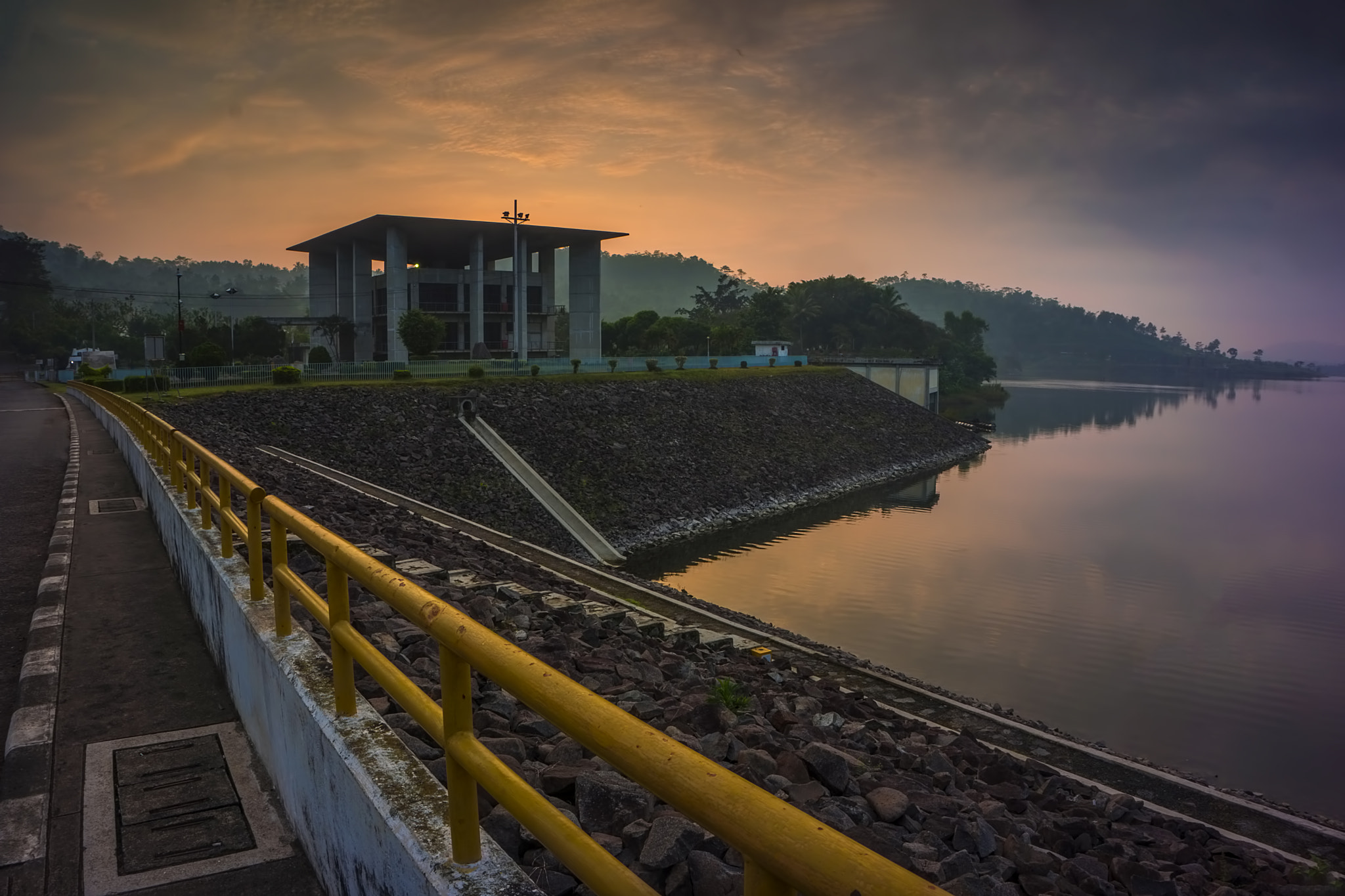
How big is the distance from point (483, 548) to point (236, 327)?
183 ft

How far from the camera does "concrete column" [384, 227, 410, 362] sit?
2371 inches

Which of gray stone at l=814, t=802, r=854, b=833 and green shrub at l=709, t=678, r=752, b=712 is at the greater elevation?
gray stone at l=814, t=802, r=854, b=833

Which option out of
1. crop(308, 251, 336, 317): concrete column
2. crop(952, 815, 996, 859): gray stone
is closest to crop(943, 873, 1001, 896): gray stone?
crop(952, 815, 996, 859): gray stone

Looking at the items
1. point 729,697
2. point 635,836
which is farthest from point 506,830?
point 729,697

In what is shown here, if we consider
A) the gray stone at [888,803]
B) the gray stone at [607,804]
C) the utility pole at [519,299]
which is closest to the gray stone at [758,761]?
the gray stone at [888,803]

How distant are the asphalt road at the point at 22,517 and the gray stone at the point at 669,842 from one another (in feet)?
15.3

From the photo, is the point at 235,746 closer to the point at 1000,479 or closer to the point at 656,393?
the point at 656,393

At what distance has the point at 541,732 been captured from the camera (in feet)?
18.4

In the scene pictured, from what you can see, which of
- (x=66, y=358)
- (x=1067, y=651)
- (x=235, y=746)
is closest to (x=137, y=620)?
(x=235, y=746)

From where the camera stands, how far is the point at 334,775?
3568 millimetres

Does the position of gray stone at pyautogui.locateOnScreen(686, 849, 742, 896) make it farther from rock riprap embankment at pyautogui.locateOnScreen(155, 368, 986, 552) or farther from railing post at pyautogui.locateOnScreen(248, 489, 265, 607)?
rock riprap embankment at pyautogui.locateOnScreen(155, 368, 986, 552)

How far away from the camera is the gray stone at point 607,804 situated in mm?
4277

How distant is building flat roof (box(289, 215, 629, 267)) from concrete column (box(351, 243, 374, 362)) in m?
1.16

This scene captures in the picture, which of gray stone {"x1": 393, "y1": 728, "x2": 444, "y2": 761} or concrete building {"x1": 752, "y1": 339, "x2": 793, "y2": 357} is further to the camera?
concrete building {"x1": 752, "y1": 339, "x2": 793, "y2": 357}
